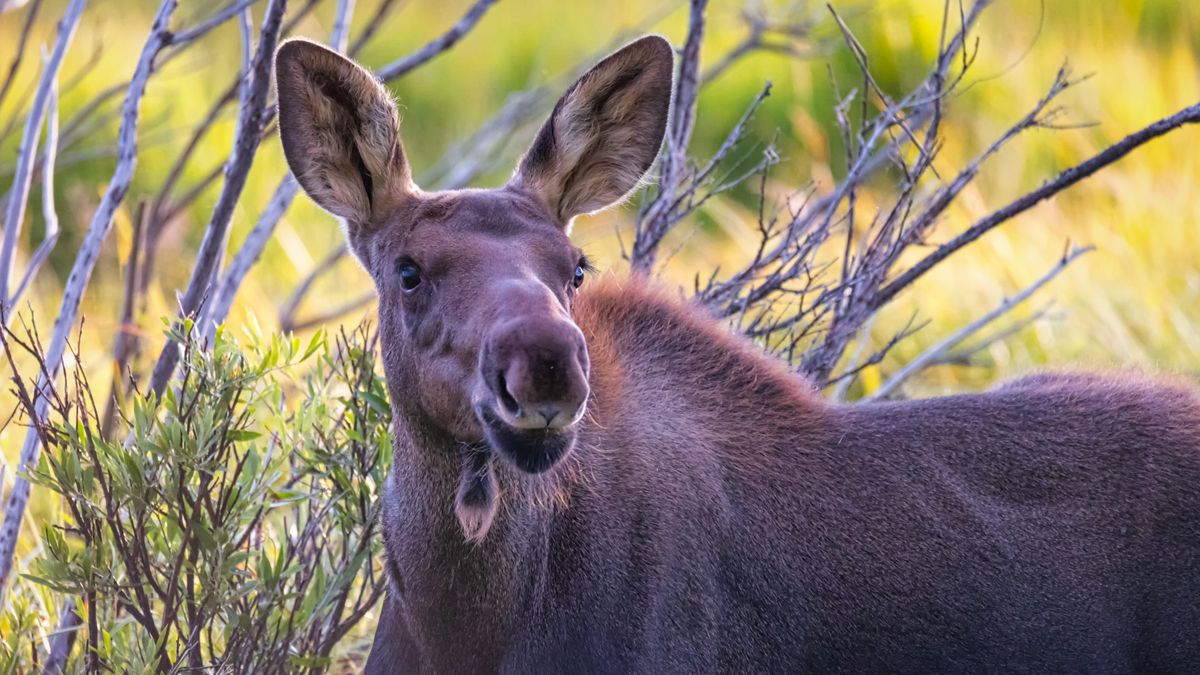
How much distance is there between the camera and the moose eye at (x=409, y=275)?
3.75 m

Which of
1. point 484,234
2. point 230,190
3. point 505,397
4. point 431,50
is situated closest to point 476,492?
point 505,397

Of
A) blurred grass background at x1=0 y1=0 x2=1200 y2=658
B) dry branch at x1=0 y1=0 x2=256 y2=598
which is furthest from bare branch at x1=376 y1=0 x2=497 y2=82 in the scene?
blurred grass background at x1=0 y1=0 x2=1200 y2=658

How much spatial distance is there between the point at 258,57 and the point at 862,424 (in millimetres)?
2218

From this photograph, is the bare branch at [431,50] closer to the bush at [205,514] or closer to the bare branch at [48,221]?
the bush at [205,514]

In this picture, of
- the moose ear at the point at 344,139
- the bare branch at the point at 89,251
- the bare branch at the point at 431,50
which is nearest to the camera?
the moose ear at the point at 344,139

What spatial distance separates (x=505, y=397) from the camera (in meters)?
3.27

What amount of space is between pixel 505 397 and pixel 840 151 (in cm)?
1192

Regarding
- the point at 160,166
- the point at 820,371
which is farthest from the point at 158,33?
the point at 160,166

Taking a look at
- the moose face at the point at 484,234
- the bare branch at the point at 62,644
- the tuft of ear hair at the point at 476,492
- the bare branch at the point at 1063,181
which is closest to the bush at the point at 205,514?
the bare branch at the point at 62,644

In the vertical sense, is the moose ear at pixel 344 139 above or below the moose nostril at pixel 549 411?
above

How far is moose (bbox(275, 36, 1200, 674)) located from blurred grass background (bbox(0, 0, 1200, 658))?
9.78 ft

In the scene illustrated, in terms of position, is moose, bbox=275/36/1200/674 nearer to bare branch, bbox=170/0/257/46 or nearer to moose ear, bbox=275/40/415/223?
moose ear, bbox=275/40/415/223

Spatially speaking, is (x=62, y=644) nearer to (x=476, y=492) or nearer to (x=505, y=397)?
(x=476, y=492)

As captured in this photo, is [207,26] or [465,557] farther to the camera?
[207,26]
